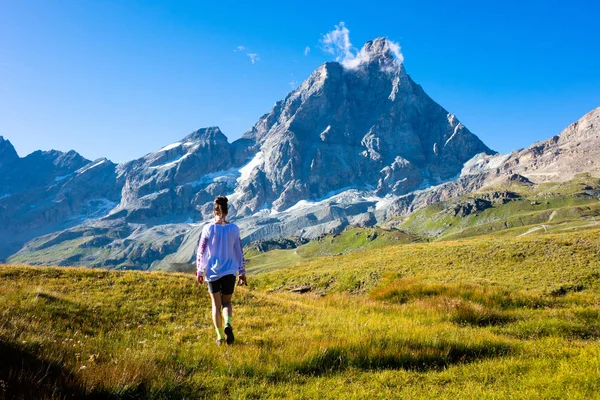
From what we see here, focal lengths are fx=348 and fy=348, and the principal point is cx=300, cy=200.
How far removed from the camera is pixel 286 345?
27.0ft

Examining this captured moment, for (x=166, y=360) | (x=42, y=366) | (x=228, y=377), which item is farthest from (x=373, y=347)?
(x=42, y=366)

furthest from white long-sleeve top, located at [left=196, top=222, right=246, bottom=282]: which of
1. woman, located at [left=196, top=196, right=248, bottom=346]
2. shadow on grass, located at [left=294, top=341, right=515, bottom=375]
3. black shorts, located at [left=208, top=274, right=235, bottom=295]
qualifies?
shadow on grass, located at [left=294, top=341, right=515, bottom=375]

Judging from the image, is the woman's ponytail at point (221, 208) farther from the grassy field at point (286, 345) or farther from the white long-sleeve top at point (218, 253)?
the grassy field at point (286, 345)

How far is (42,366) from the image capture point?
228 inches

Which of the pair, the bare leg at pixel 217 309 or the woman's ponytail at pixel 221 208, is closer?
the bare leg at pixel 217 309

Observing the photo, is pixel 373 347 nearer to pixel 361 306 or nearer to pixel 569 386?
pixel 569 386

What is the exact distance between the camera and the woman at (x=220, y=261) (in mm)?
9516

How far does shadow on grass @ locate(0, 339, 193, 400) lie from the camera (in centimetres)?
476

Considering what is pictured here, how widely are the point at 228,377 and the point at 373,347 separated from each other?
3.39 metres

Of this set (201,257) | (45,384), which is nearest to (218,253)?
(201,257)

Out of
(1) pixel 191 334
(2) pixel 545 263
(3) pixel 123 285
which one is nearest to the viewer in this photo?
(1) pixel 191 334

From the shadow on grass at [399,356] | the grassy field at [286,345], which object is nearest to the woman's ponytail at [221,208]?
the grassy field at [286,345]

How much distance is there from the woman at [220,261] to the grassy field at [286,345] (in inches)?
39.6

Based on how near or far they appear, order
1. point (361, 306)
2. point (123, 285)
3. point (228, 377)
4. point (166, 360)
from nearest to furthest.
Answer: point (228, 377), point (166, 360), point (361, 306), point (123, 285)
